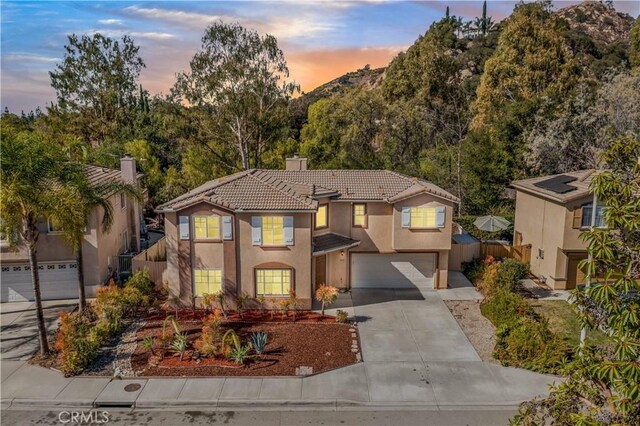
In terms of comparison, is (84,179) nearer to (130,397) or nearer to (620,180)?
(130,397)

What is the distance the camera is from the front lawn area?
731 inches

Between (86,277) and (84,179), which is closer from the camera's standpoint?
(84,179)

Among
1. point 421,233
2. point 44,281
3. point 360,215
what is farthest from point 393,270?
point 44,281

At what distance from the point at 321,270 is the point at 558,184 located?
42.0ft

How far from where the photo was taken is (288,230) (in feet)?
69.3

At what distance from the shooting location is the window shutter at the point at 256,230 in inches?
826

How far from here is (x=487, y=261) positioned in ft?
79.9

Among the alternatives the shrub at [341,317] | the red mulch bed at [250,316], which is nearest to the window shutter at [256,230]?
the red mulch bed at [250,316]

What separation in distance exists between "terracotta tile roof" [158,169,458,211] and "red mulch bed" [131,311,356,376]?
189 inches

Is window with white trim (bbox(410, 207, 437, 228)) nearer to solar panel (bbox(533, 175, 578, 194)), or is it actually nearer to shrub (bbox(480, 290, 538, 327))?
shrub (bbox(480, 290, 538, 327))

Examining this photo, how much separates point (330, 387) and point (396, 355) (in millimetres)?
3313

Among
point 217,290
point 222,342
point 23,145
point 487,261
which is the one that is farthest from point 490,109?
point 23,145

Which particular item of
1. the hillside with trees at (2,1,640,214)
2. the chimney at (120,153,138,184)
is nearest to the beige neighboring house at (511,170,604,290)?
the hillside with trees at (2,1,640,214)

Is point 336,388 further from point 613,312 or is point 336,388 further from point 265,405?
point 613,312
